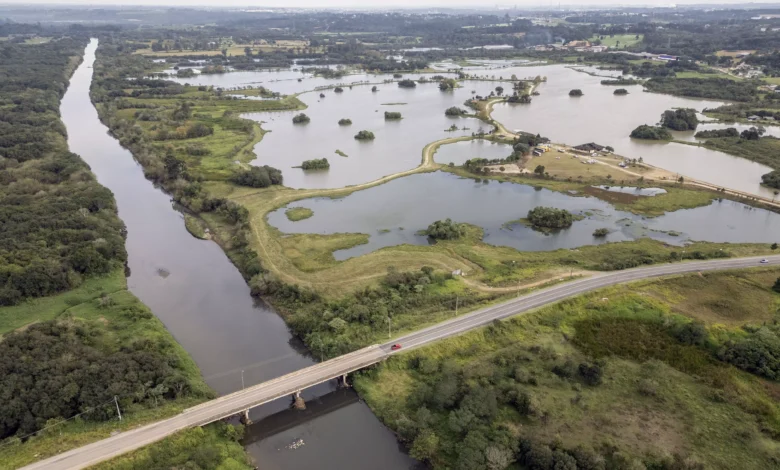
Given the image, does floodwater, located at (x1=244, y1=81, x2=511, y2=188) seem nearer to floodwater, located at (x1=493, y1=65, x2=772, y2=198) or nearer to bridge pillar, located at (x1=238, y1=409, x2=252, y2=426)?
floodwater, located at (x1=493, y1=65, x2=772, y2=198)

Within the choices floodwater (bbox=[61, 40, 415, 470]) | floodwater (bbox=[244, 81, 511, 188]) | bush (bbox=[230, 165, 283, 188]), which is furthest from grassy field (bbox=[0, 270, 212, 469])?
floodwater (bbox=[244, 81, 511, 188])

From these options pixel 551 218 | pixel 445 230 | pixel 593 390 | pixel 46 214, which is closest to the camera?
pixel 593 390

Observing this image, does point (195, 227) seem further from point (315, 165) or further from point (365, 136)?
point (365, 136)

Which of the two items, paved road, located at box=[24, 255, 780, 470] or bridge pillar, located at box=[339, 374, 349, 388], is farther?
bridge pillar, located at box=[339, 374, 349, 388]

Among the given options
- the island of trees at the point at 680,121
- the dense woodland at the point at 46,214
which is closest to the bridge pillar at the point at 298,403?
the dense woodland at the point at 46,214

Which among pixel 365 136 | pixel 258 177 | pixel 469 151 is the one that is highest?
pixel 469 151

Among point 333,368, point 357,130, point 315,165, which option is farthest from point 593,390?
point 357,130

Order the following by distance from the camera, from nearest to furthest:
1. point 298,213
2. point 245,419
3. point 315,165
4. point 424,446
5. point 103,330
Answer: point 424,446 < point 245,419 < point 103,330 < point 298,213 < point 315,165
